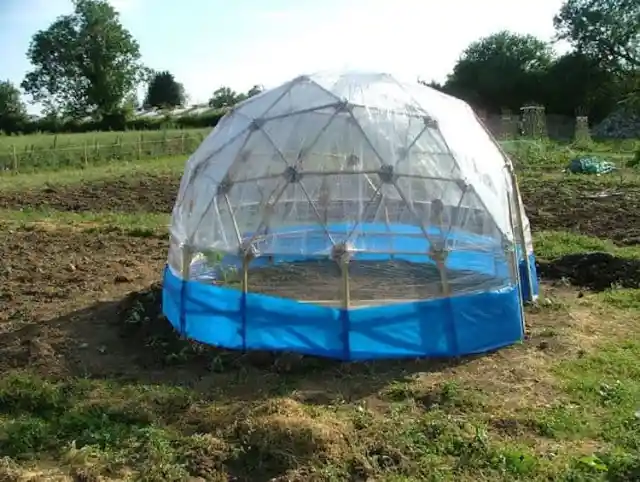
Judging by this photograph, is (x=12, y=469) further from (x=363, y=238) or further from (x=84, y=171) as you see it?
(x=84, y=171)

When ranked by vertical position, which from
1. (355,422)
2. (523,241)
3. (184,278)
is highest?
(523,241)

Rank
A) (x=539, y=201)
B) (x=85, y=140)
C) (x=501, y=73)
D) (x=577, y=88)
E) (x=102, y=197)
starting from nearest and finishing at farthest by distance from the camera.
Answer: (x=539, y=201) < (x=102, y=197) < (x=85, y=140) < (x=577, y=88) < (x=501, y=73)

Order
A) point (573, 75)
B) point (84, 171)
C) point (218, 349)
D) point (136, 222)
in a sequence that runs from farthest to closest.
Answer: point (573, 75) → point (84, 171) → point (136, 222) → point (218, 349)

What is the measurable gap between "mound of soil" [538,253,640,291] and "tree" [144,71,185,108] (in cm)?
6550

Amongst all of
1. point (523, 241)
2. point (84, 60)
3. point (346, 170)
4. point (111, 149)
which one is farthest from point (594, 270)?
point (84, 60)

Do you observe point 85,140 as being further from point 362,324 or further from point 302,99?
point 362,324

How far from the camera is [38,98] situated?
76.9m

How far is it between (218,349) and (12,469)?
8.78 feet

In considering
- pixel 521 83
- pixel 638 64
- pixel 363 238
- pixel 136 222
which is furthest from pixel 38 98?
pixel 363 238

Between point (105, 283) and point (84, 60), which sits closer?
point (105, 283)

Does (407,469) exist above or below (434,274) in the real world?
below

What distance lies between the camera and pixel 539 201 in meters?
17.8

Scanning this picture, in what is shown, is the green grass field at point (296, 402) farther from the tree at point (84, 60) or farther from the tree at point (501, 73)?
the tree at point (84, 60)

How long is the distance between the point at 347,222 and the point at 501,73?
44.4m
